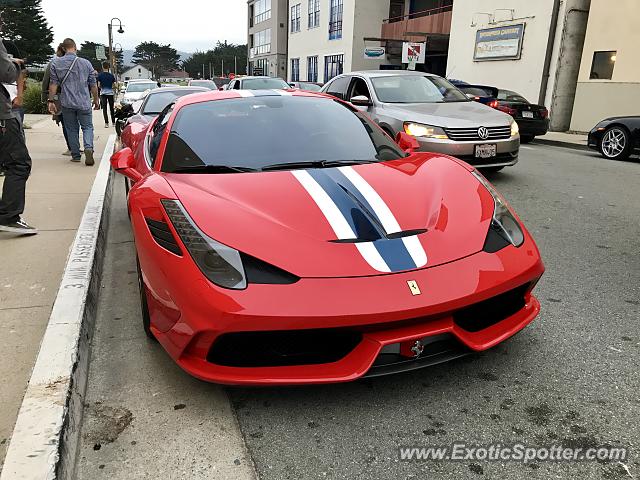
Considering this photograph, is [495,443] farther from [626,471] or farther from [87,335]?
[87,335]

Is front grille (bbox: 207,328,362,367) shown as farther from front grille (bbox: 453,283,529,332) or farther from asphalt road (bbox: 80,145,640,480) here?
front grille (bbox: 453,283,529,332)

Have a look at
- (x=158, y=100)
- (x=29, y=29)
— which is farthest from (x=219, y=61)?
(x=158, y=100)

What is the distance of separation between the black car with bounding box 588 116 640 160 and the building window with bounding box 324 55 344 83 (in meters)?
27.1

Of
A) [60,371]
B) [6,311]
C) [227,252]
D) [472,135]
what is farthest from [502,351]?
[472,135]

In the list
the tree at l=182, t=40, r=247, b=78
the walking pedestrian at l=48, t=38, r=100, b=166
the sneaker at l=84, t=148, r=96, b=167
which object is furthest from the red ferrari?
the tree at l=182, t=40, r=247, b=78

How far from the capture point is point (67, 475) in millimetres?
1838

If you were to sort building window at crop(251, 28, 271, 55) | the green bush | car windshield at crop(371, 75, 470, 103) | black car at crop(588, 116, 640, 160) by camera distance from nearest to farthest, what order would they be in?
car windshield at crop(371, 75, 470, 103)
black car at crop(588, 116, 640, 160)
the green bush
building window at crop(251, 28, 271, 55)

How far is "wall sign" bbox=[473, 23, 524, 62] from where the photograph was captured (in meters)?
17.7

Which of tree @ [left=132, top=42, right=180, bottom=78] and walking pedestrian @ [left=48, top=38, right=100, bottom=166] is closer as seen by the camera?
walking pedestrian @ [left=48, top=38, right=100, bottom=166]

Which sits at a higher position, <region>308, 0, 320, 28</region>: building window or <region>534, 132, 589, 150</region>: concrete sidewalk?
<region>308, 0, 320, 28</region>: building window

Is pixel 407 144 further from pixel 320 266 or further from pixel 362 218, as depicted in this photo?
pixel 320 266

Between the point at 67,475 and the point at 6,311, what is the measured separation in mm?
1638

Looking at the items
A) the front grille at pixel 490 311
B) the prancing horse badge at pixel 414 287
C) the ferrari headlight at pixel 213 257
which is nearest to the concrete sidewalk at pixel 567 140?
the front grille at pixel 490 311

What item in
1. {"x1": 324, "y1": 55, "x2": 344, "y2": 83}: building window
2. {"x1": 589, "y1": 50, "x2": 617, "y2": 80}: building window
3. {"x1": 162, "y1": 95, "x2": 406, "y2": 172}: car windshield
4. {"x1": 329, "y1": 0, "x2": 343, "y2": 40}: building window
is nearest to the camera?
{"x1": 162, "y1": 95, "x2": 406, "y2": 172}: car windshield
